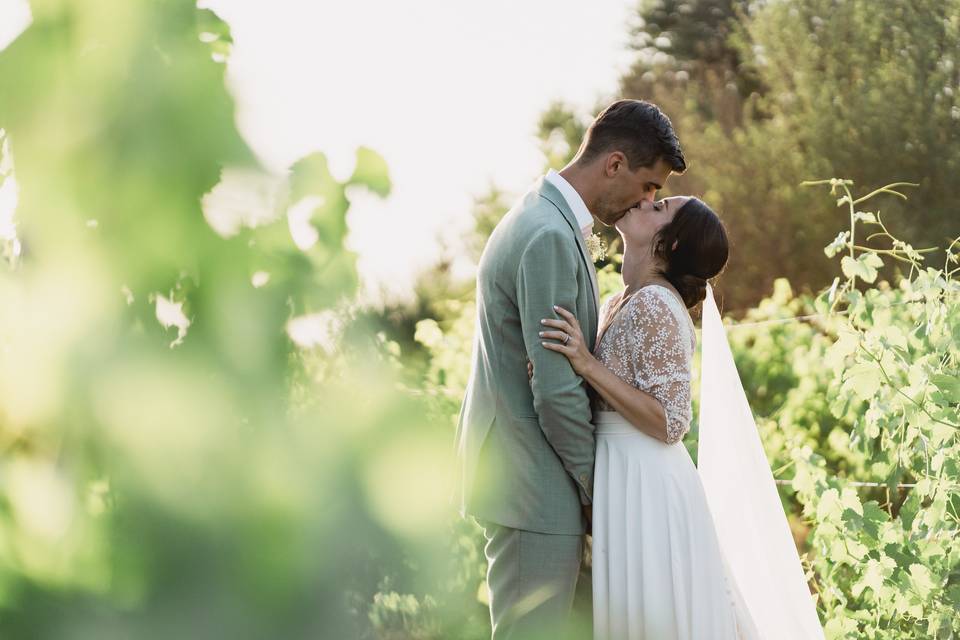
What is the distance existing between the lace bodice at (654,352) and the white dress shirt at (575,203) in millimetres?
286

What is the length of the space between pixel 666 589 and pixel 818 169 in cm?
2033

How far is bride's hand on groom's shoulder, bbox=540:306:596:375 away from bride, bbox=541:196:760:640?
5cm

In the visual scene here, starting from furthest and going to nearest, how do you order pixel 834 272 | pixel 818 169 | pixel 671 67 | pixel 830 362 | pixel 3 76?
pixel 671 67 → pixel 818 169 → pixel 834 272 → pixel 830 362 → pixel 3 76

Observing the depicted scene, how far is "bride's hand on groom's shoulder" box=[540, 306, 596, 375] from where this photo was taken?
8.62 ft

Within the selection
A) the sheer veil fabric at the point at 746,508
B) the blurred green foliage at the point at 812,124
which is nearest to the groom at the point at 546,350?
the sheer veil fabric at the point at 746,508

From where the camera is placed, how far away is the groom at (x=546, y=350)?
2652mm

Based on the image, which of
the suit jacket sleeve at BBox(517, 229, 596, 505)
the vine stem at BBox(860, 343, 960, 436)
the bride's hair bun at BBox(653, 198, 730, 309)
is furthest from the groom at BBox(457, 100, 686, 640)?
the vine stem at BBox(860, 343, 960, 436)

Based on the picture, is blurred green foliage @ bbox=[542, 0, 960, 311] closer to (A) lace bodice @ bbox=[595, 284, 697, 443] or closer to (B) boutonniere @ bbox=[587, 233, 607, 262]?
(B) boutonniere @ bbox=[587, 233, 607, 262]

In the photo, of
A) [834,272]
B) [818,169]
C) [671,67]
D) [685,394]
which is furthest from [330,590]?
[671,67]

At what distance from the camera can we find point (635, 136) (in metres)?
2.88

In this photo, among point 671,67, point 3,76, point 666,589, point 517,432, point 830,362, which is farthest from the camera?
point 671,67

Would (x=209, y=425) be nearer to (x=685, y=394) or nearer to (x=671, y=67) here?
(x=685, y=394)

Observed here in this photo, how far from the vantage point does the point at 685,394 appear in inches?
118

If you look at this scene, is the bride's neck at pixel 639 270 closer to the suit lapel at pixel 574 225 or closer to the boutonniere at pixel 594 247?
the boutonniere at pixel 594 247
